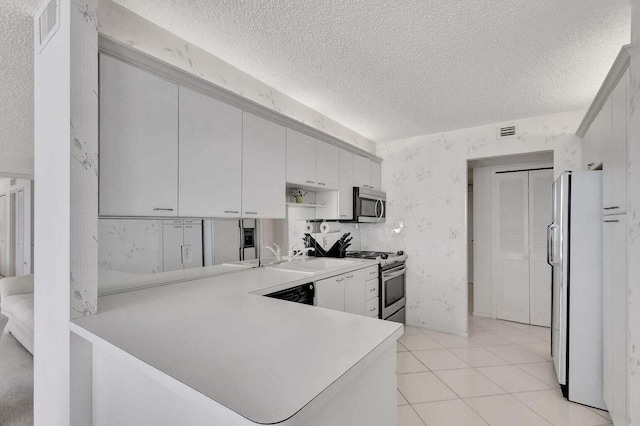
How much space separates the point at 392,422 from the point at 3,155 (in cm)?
590

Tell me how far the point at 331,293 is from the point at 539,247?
308cm

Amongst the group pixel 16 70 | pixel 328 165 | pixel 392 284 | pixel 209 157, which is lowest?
pixel 392 284

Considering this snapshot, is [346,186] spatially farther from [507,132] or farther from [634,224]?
[634,224]

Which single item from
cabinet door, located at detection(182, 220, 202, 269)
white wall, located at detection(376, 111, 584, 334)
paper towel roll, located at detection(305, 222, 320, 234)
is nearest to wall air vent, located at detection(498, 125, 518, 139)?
white wall, located at detection(376, 111, 584, 334)

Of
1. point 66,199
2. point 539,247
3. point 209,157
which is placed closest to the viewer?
point 66,199

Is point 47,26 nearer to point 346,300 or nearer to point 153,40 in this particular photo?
point 153,40

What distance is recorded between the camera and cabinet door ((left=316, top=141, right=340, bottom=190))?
307 cm

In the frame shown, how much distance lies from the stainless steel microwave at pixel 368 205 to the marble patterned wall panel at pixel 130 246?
7.18 feet

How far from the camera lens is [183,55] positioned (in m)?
2.00

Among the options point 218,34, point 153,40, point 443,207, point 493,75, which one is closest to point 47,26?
point 153,40

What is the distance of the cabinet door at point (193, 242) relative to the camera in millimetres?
2092

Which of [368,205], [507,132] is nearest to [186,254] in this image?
[368,205]

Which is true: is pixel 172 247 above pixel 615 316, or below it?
above

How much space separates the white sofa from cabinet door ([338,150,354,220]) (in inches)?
127
